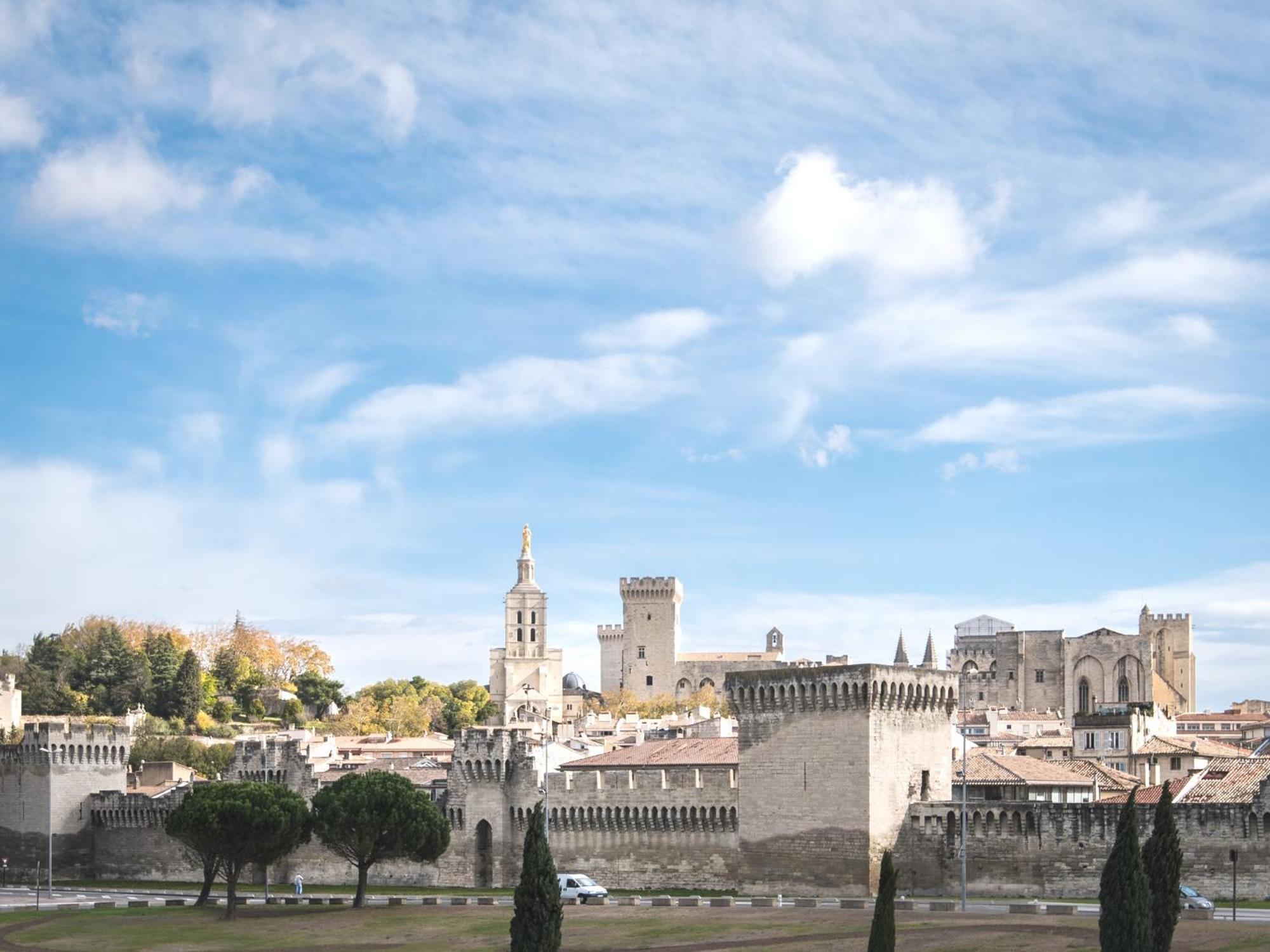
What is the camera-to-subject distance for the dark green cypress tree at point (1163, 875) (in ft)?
171

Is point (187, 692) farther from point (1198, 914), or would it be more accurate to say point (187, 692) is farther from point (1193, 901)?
point (1198, 914)

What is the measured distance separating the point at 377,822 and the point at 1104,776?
31.3 metres

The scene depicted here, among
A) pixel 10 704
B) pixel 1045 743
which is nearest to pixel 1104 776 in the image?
pixel 1045 743

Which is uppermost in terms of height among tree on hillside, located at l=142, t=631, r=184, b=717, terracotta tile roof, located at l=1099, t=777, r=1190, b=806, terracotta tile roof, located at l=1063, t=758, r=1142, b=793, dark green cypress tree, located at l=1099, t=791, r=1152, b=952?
tree on hillside, located at l=142, t=631, r=184, b=717

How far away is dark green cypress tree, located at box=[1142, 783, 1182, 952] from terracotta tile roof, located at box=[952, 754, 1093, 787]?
22436 mm

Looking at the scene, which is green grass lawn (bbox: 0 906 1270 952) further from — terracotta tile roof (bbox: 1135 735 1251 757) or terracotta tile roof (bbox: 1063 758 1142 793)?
terracotta tile roof (bbox: 1135 735 1251 757)

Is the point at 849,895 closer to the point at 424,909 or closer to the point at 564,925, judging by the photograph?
the point at 564,925

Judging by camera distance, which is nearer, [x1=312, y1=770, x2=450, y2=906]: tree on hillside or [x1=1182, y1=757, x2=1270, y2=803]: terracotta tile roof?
[x1=1182, y1=757, x2=1270, y2=803]: terracotta tile roof

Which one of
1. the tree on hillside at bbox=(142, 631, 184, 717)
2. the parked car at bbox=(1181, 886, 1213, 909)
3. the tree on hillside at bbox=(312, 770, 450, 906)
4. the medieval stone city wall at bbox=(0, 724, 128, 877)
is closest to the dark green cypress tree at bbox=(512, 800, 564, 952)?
the parked car at bbox=(1181, 886, 1213, 909)

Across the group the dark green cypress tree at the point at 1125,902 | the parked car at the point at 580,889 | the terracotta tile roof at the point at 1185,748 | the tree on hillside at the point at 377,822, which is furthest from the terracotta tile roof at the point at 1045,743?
the dark green cypress tree at the point at 1125,902

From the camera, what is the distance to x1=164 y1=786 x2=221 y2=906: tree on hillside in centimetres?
7894

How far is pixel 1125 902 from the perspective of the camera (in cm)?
5038

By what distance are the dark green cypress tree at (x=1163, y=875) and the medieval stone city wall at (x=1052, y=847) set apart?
14.5 meters

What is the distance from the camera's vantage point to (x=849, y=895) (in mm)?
70125
